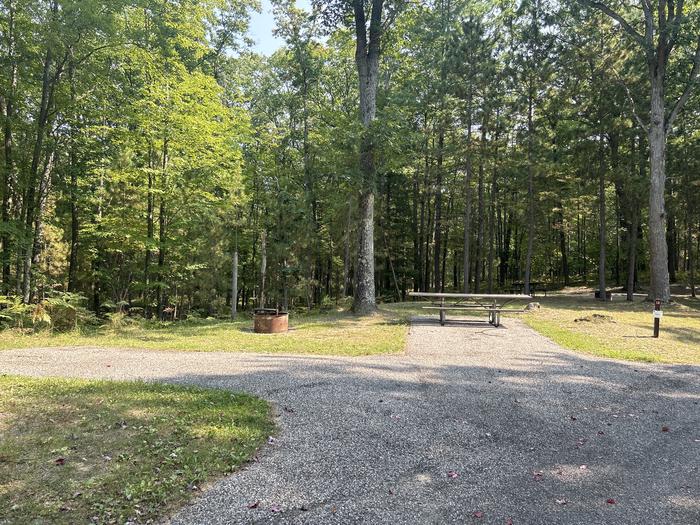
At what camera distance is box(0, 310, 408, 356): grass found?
24.0 ft

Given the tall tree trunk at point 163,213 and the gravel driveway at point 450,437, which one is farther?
the tall tree trunk at point 163,213

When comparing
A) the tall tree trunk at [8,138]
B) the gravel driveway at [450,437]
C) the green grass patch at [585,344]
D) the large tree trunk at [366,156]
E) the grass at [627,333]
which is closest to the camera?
the gravel driveway at [450,437]

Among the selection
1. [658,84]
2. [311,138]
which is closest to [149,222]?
[311,138]

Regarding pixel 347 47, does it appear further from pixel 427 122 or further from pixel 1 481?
pixel 1 481

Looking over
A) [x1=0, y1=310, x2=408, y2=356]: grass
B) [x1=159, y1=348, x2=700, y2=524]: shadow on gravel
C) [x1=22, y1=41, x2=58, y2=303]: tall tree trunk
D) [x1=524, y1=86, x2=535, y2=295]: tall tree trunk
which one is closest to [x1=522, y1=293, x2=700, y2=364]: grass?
[x1=159, y1=348, x2=700, y2=524]: shadow on gravel

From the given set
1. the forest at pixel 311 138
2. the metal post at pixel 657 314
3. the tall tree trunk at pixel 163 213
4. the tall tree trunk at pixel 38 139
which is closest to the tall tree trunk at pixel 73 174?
the forest at pixel 311 138

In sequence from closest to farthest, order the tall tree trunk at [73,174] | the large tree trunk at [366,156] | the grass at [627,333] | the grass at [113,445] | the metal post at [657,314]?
the grass at [113,445], the grass at [627,333], the metal post at [657,314], the tall tree trunk at [73,174], the large tree trunk at [366,156]

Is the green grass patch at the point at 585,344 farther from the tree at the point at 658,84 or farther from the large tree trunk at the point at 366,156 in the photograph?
the tree at the point at 658,84

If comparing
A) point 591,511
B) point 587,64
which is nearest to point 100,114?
point 591,511

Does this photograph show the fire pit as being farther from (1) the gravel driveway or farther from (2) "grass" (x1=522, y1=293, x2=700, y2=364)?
(2) "grass" (x1=522, y1=293, x2=700, y2=364)

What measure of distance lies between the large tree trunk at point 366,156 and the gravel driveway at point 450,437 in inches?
218

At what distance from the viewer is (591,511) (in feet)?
8.14

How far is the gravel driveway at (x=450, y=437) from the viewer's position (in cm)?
249

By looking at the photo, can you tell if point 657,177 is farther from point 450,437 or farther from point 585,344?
point 450,437
